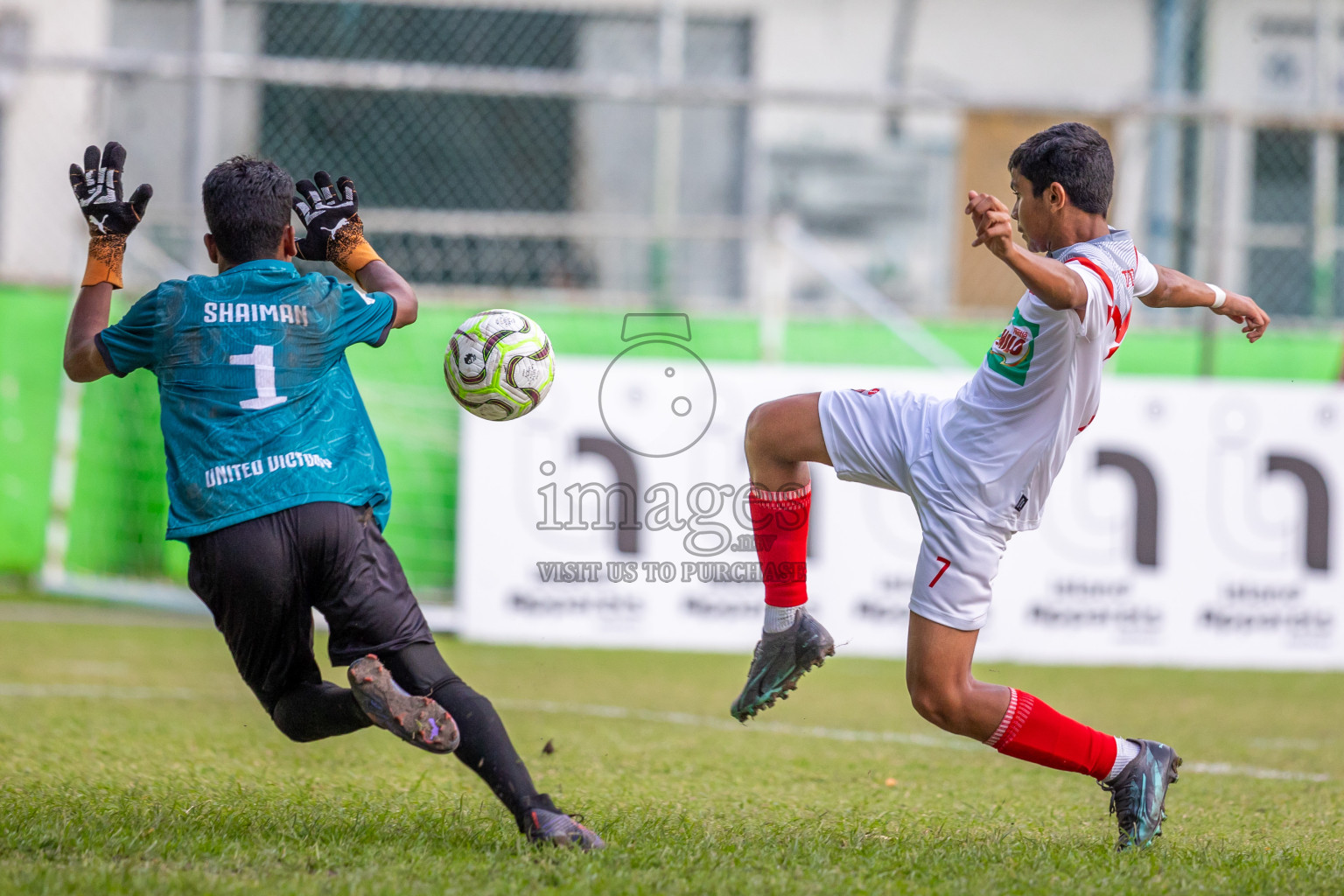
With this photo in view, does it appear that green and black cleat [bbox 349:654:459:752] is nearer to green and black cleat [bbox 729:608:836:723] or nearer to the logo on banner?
green and black cleat [bbox 729:608:836:723]

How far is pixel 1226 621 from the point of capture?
895cm

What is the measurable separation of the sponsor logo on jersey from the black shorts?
1717 millimetres

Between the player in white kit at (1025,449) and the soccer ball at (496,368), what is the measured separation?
978 millimetres

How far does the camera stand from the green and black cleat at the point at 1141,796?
12.4 ft

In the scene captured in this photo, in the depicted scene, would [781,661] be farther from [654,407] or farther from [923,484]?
[654,407]

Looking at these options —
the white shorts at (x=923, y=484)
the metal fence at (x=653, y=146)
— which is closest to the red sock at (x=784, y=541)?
the white shorts at (x=923, y=484)

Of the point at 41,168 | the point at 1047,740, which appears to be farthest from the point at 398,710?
the point at 41,168

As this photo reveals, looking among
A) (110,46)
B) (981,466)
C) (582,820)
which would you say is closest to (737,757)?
(582,820)

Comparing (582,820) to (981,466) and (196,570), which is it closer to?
(196,570)

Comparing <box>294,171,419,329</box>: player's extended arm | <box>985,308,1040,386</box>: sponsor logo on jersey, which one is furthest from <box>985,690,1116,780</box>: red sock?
<box>294,171,419,329</box>: player's extended arm

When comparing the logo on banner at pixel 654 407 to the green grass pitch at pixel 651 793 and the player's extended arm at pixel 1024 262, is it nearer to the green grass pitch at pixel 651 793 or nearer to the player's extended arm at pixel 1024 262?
the green grass pitch at pixel 651 793

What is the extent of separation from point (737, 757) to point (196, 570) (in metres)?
2.65

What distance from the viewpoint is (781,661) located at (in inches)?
164

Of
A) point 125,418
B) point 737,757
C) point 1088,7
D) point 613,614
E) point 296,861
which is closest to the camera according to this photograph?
point 296,861
